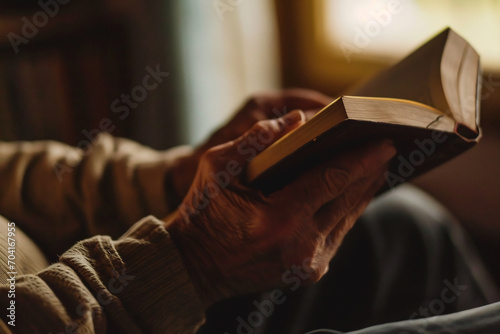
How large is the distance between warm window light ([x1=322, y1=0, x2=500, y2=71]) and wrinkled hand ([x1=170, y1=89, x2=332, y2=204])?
76 centimetres

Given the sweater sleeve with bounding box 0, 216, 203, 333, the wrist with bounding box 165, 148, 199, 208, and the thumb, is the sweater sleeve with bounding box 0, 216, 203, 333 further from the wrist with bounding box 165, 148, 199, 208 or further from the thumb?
the wrist with bounding box 165, 148, 199, 208

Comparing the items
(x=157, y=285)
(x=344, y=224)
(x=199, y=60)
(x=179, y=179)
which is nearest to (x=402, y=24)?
(x=199, y=60)

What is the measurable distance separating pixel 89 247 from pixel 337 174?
248mm

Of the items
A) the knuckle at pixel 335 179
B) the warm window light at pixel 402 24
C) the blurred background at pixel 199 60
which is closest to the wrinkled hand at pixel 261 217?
the knuckle at pixel 335 179

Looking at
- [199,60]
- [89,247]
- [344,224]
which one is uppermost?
[199,60]

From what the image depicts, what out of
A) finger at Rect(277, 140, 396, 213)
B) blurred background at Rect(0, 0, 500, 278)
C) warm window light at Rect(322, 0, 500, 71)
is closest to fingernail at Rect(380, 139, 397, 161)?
finger at Rect(277, 140, 396, 213)

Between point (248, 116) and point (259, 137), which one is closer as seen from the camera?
point (259, 137)

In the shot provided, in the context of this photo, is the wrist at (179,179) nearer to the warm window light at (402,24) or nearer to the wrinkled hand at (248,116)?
the wrinkled hand at (248,116)

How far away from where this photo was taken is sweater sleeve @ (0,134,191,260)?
→ 658 millimetres

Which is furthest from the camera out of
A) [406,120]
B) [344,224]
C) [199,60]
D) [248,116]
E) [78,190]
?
[199,60]

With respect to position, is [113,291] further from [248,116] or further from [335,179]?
[248,116]

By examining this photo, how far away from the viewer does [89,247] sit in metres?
0.47

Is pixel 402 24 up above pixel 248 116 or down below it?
above

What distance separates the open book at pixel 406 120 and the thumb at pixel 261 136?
2cm
